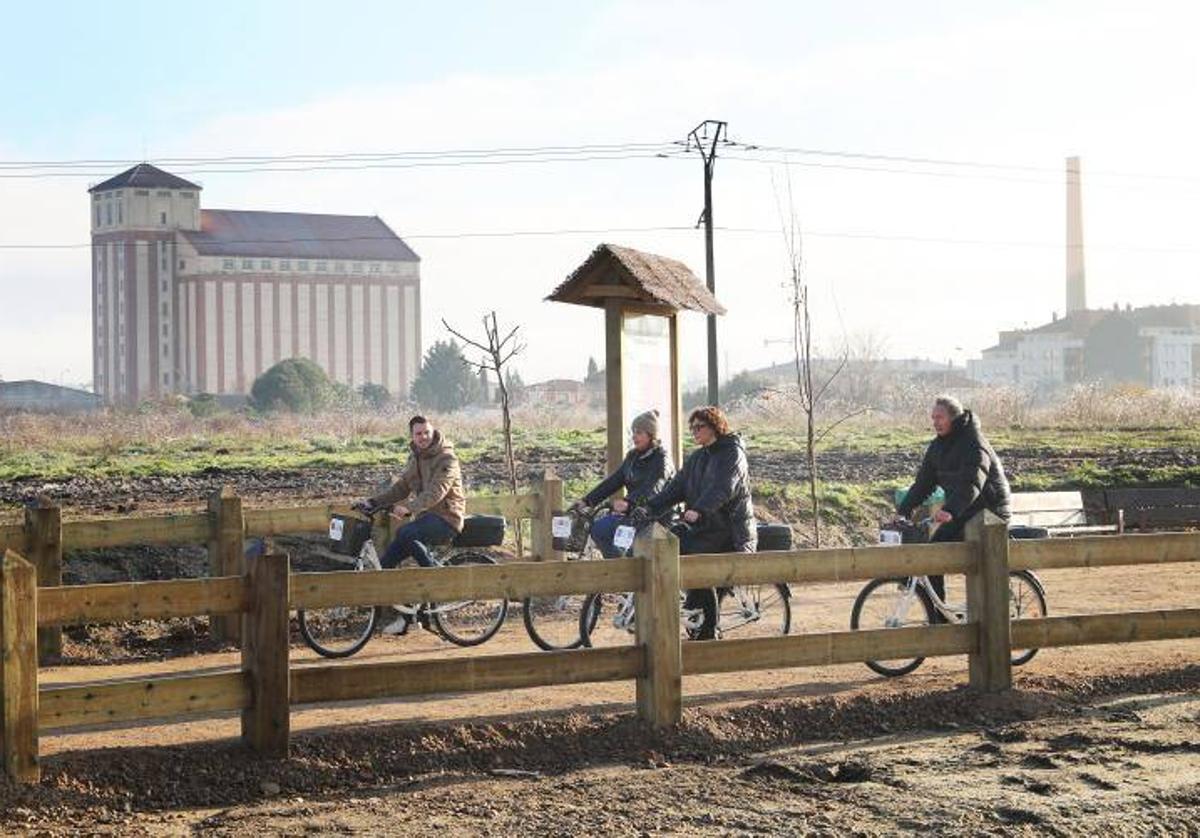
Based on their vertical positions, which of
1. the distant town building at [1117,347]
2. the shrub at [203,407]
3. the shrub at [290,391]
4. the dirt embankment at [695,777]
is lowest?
the dirt embankment at [695,777]

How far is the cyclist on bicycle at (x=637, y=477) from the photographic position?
1292 centimetres

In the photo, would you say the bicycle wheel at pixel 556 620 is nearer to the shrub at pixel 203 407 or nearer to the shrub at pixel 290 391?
the shrub at pixel 203 407

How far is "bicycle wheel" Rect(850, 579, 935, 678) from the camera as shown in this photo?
11.3 m

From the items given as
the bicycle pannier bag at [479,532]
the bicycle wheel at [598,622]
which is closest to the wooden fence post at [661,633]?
the bicycle wheel at [598,622]

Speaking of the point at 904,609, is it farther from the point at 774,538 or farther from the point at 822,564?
the point at 774,538

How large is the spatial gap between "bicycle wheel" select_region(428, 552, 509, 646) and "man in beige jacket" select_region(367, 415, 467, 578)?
308 mm

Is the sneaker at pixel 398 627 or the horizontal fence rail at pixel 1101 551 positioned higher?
the horizontal fence rail at pixel 1101 551

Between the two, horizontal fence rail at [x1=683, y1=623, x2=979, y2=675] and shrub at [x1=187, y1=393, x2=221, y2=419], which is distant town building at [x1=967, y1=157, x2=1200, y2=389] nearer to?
shrub at [x1=187, y1=393, x2=221, y2=419]

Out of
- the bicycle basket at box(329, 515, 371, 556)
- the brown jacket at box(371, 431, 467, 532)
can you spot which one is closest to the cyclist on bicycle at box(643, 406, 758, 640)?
the brown jacket at box(371, 431, 467, 532)

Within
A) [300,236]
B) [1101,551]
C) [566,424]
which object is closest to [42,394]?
[300,236]

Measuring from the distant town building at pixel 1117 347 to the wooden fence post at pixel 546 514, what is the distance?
422 feet

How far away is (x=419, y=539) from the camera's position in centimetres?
1303

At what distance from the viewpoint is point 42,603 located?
804 centimetres

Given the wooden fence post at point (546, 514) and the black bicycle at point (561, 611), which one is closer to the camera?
the black bicycle at point (561, 611)
